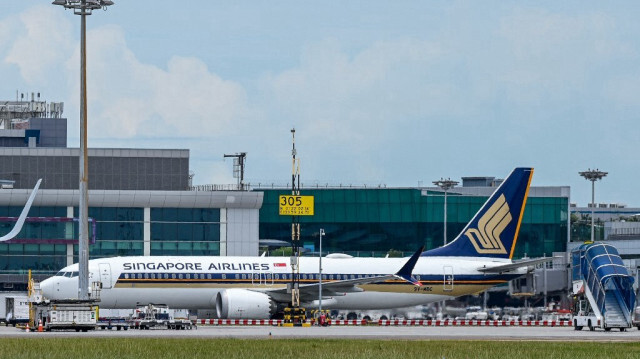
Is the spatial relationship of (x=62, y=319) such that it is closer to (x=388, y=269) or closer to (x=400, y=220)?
(x=388, y=269)

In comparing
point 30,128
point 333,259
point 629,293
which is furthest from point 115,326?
point 30,128

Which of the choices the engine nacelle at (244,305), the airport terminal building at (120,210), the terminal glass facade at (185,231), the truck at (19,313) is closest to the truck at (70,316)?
the engine nacelle at (244,305)

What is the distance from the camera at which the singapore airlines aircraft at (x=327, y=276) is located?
78.1m

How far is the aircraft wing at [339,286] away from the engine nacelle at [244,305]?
143 cm

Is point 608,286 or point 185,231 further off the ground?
point 185,231

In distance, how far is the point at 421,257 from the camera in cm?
8619

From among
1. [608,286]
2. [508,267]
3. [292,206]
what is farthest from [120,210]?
[608,286]

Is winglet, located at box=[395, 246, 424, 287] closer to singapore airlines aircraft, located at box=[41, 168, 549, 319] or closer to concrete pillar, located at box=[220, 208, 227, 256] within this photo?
singapore airlines aircraft, located at box=[41, 168, 549, 319]

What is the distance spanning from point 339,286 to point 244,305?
22.3 ft

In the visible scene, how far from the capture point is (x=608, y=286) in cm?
7450

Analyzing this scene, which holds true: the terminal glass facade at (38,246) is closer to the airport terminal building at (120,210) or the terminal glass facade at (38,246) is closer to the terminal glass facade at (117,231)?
the airport terminal building at (120,210)

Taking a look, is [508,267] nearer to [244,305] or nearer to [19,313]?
[244,305]

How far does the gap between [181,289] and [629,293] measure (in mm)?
27231

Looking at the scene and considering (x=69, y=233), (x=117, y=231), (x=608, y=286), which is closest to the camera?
(x=608, y=286)
